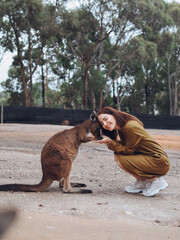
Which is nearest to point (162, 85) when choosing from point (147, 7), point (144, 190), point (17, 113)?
point (147, 7)

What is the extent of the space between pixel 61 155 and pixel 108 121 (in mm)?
752

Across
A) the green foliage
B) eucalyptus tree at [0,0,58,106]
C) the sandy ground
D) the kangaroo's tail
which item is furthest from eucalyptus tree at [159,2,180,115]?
the kangaroo's tail

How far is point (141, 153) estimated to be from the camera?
178 inches

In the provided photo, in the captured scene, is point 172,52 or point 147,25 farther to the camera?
point 172,52

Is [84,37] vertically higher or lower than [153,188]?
higher

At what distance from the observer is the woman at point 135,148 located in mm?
4391

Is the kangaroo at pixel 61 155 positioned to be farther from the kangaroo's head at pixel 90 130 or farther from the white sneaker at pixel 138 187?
the white sneaker at pixel 138 187

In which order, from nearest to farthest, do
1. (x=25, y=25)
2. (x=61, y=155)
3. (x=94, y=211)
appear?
(x=94, y=211) < (x=61, y=155) < (x=25, y=25)

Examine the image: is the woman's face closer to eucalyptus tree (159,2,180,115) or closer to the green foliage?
the green foliage

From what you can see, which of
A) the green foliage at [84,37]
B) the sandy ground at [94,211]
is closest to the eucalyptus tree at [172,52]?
the green foliage at [84,37]

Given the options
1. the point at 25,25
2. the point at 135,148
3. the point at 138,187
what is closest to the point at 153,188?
the point at 138,187

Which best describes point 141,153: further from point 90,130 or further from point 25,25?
point 25,25

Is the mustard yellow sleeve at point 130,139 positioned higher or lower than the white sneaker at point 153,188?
higher

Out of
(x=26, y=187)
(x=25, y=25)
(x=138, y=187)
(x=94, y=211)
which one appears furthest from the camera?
(x=25, y=25)
